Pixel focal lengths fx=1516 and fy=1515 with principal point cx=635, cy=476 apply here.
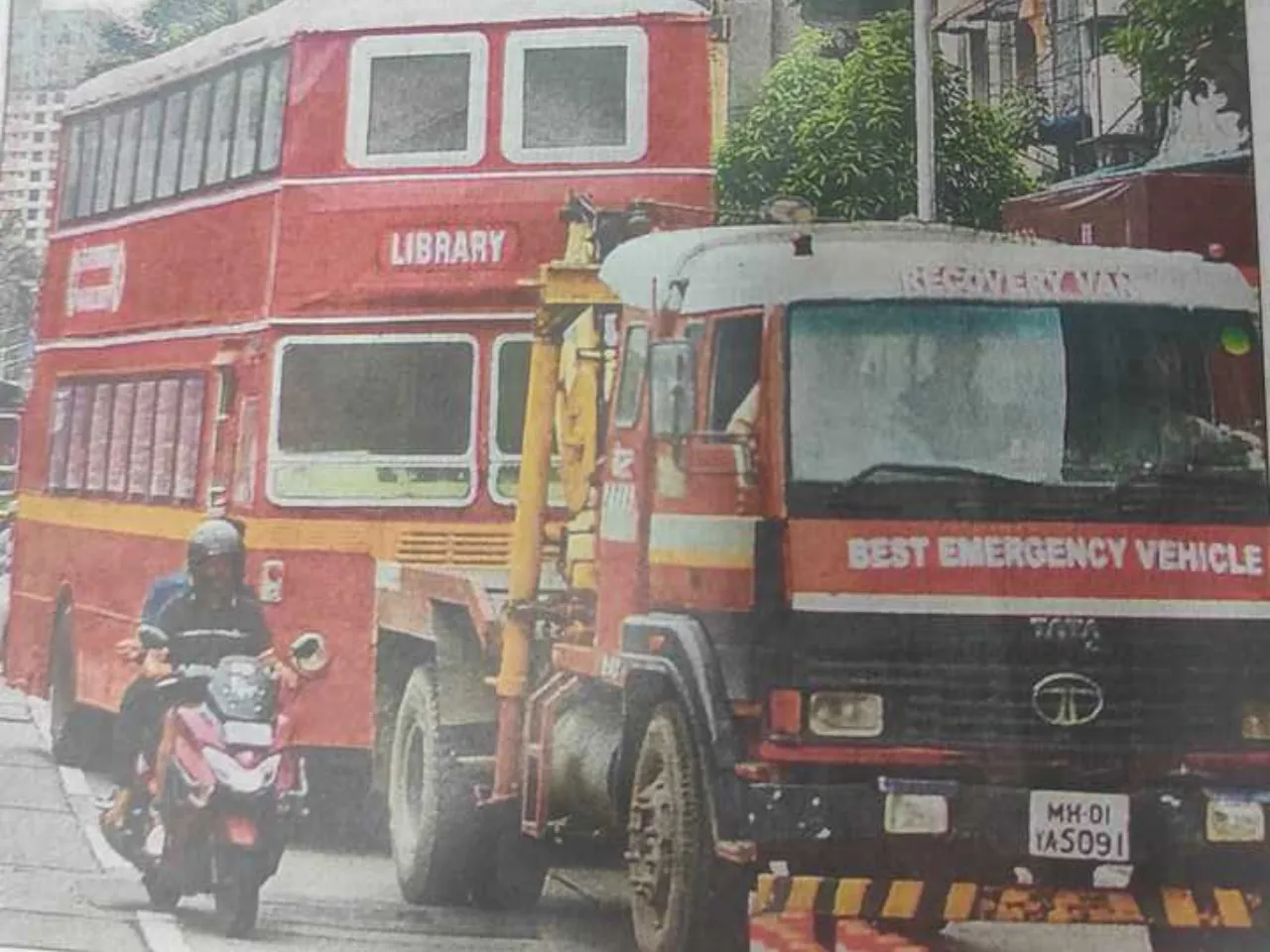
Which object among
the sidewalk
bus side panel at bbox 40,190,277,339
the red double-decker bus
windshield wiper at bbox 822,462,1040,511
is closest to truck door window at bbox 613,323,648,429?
the red double-decker bus

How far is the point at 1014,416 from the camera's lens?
4.80ft

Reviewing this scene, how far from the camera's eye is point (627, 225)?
157 centimetres

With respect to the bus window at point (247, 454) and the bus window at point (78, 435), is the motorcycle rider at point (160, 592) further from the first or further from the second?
the bus window at point (78, 435)

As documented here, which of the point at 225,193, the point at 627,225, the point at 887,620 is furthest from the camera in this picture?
the point at 225,193

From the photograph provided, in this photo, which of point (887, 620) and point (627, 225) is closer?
point (887, 620)

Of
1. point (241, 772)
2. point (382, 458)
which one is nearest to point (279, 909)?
point (241, 772)

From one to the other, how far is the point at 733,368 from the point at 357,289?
459 millimetres

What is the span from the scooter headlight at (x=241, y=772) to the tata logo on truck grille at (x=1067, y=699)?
802 mm

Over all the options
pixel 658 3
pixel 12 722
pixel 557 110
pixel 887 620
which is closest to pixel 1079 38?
pixel 658 3

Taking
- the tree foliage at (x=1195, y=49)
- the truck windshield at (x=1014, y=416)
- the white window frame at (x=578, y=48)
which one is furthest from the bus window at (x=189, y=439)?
the tree foliage at (x=1195, y=49)

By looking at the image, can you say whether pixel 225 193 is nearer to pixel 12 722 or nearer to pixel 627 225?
pixel 627 225

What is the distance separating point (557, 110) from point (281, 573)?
23.0 inches

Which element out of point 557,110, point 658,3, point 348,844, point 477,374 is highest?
point 658,3

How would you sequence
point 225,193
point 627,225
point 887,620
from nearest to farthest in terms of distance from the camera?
1. point 887,620
2. point 627,225
3. point 225,193
